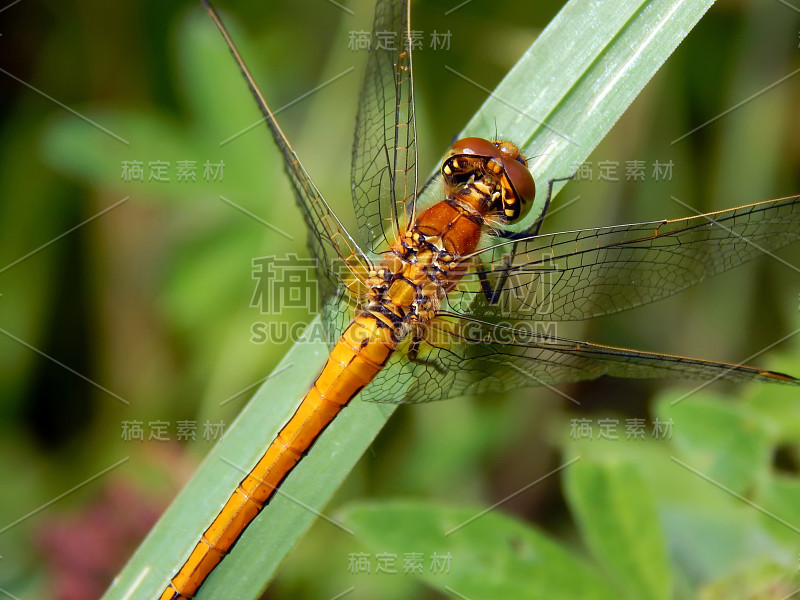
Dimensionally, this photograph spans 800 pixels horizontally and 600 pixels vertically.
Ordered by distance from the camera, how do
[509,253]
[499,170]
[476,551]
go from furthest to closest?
[509,253]
[499,170]
[476,551]

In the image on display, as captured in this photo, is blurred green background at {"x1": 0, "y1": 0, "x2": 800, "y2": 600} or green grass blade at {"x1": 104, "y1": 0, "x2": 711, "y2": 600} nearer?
green grass blade at {"x1": 104, "y1": 0, "x2": 711, "y2": 600}

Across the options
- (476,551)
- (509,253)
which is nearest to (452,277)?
(509,253)

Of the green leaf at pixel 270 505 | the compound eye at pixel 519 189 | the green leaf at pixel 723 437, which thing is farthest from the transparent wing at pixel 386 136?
the green leaf at pixel 723 437

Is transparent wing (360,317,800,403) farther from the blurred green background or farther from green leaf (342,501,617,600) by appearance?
the blurred green background

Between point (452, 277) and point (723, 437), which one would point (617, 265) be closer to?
point (452, 277)

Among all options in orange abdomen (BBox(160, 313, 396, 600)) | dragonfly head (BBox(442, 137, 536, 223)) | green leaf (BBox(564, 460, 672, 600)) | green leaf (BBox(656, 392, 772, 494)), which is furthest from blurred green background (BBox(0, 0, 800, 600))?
orange abdomen (BBox(160, 313, 396, 600))

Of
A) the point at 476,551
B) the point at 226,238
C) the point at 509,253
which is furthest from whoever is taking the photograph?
the point at 226,238
